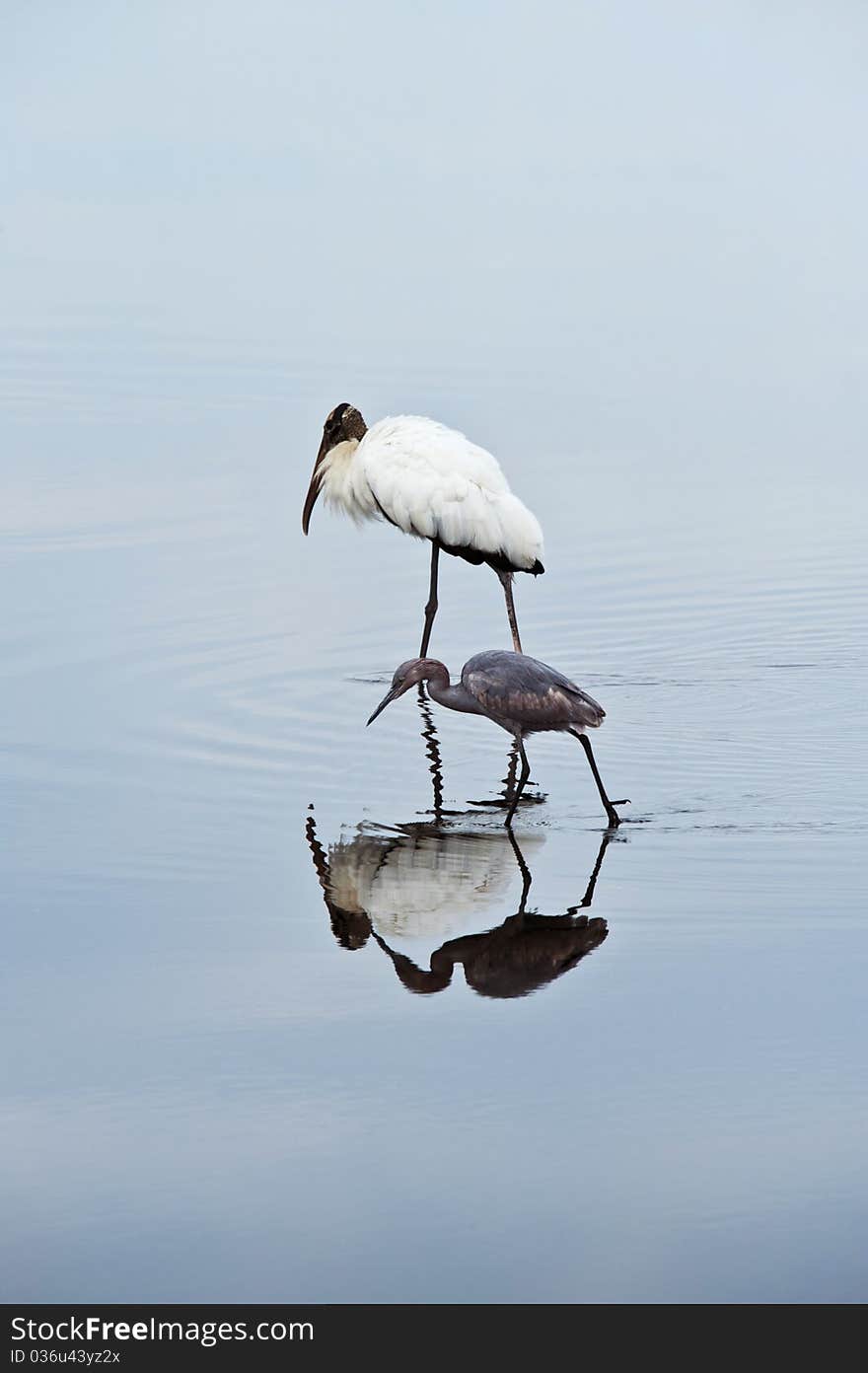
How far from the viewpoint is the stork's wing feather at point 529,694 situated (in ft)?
29.3

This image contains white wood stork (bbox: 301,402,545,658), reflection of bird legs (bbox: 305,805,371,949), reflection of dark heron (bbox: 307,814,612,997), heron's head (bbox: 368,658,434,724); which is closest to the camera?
reflection of dark heron (bbox: 307,814,612,997)

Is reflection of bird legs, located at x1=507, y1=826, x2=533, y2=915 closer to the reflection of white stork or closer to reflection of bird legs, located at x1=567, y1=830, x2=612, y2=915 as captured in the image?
the reflection of white stork

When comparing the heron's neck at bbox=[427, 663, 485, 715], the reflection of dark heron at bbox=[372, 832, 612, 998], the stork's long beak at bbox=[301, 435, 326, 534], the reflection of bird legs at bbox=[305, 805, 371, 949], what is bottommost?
the reflection of dark heron at bbox=[372, 832, 612, 998]

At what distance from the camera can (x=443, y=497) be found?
12492mm

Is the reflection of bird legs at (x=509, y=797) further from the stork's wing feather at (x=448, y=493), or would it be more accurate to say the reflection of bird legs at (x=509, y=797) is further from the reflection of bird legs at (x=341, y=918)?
the stork's wing feather at (x=448, y=493)

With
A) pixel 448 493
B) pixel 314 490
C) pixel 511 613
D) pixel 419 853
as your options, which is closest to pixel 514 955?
pixel 419 853

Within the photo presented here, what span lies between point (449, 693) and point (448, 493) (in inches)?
130

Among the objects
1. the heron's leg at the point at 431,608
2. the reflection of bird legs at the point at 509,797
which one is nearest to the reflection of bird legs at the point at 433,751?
the reflection of bird legs at the point at 509,797

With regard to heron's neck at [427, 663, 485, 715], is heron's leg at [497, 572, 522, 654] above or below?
above

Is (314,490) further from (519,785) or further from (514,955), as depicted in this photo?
(514,955)

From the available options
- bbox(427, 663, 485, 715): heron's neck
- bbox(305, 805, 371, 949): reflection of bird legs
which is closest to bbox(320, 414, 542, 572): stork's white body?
bbox(427, 663, 485, 715): heron's neck

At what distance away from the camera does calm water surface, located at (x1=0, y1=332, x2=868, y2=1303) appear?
5.51 meters

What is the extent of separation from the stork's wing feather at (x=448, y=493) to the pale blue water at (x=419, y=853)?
0.62 m

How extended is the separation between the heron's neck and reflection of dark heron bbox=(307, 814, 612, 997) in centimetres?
63
